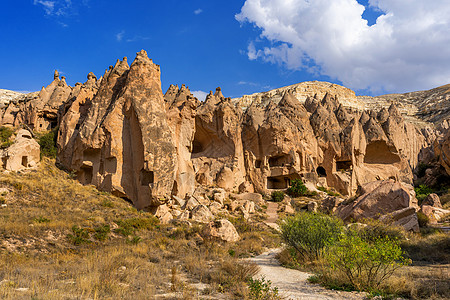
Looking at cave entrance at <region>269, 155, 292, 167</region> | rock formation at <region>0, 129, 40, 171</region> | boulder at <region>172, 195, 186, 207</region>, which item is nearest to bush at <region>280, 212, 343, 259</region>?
boulder at <region>172, 195, 186, 207</region>

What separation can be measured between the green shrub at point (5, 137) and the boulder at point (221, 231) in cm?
1602

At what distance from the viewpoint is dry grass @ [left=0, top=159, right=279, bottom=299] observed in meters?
6.22

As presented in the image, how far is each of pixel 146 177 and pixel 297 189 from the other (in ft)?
57.8

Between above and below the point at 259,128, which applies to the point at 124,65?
above

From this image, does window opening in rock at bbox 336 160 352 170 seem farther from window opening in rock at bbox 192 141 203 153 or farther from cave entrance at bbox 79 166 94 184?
cave entrance at bbox 79 166 94 184

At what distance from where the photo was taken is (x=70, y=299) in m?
5.15

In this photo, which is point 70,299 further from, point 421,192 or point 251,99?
point 251,99

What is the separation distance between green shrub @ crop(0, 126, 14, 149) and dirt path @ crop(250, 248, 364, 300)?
1956 cm

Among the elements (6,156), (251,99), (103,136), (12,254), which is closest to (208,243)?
(12,254)

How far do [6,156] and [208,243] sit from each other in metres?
15.1

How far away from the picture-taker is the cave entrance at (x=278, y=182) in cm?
3525

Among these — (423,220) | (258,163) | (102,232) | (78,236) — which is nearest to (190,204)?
(102,232)

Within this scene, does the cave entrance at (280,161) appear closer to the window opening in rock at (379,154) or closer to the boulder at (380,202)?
the window opening in rock at (379,154)

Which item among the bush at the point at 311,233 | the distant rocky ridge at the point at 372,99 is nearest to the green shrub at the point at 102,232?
the bush at the point at 311,233
